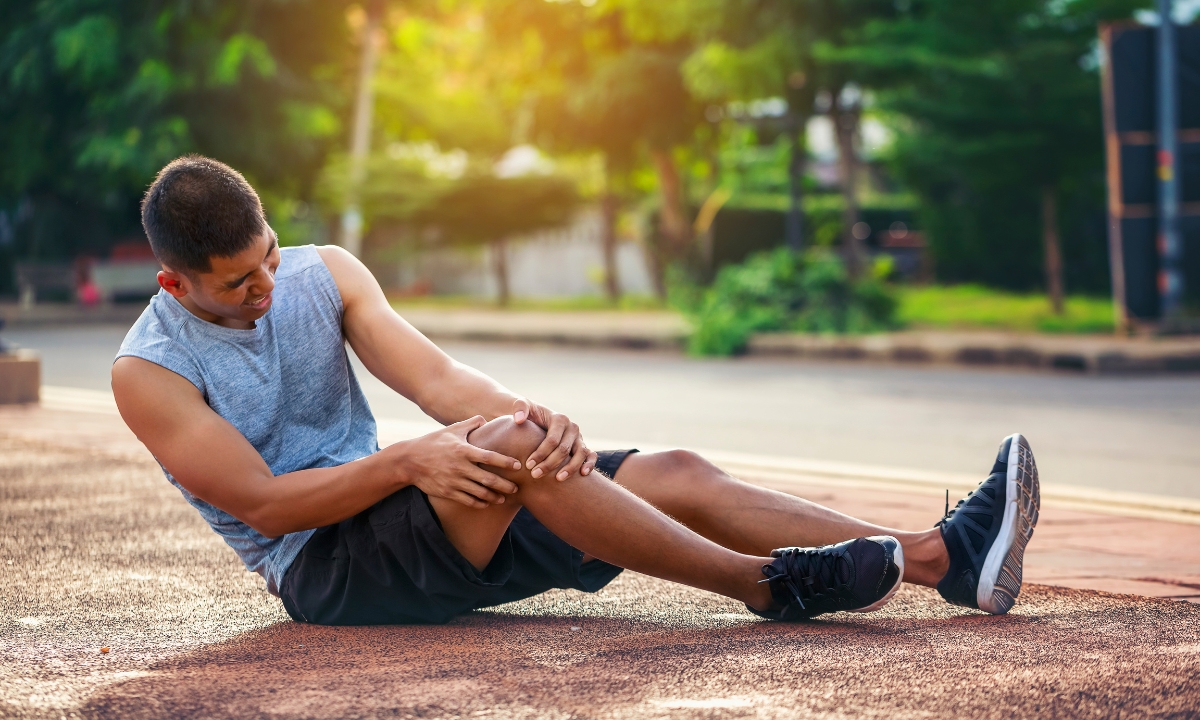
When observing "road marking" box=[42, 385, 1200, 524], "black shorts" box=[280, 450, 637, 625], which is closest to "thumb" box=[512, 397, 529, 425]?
"black shorts" box=[280, 450, 637, 625]

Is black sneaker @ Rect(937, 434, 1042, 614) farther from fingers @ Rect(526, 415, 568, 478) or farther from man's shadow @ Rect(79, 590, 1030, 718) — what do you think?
fingers @ Rect(526, 415, 568, 478)

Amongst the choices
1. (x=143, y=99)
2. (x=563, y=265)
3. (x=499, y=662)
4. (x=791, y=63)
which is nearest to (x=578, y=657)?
(x=499, y=662)

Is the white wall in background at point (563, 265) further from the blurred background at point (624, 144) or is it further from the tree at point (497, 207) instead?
the tree at point (497, 207)

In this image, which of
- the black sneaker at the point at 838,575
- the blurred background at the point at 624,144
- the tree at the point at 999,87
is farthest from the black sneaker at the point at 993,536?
the tree at the point at 999,87

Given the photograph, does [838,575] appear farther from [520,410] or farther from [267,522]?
[267,522]

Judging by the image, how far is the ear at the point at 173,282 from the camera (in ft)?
8.77

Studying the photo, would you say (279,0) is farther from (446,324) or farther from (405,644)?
(405,644)

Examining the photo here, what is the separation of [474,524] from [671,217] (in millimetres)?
20433

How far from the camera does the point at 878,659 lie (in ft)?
8.60

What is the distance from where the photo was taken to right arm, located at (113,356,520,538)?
2641mm

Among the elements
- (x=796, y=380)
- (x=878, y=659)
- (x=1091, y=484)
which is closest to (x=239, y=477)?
(x=878, y=659)

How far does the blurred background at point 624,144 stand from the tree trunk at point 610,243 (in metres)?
0.13

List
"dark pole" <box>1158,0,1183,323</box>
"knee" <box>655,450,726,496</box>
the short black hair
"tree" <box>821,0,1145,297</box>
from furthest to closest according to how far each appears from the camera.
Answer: "tree" <box>821,0,1145,297</box> < "dark pole" <box>1158,0,1183,323</box> < "knee" <box>655,450,726,496</box> < the short black hair

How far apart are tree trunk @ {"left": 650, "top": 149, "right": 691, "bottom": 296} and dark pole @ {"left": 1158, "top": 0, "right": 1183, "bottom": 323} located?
415 inches
